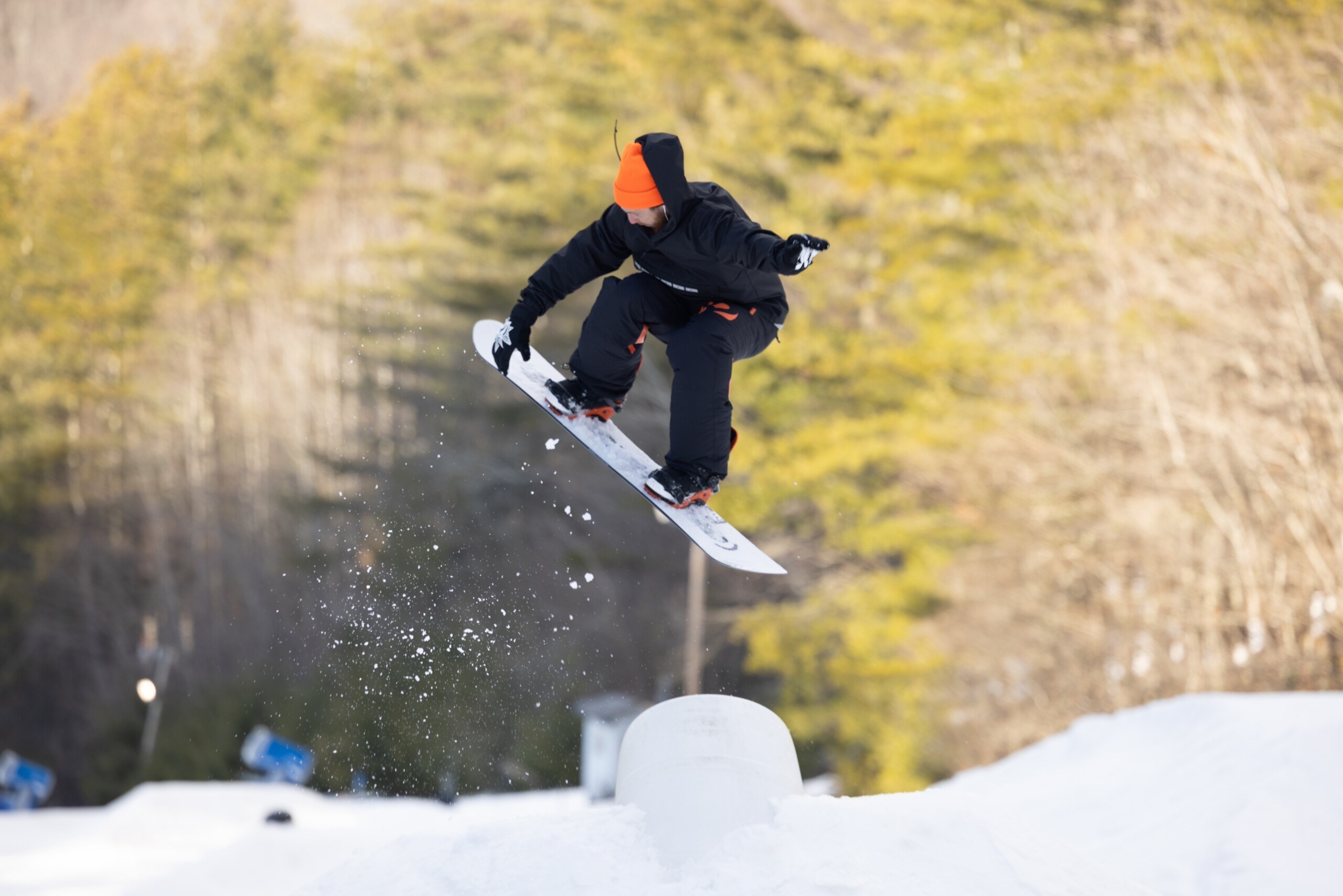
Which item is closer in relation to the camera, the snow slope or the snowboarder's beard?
the snowboarder's beard

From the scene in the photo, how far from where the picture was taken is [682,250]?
14.4 ft

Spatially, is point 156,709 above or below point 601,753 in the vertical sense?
below

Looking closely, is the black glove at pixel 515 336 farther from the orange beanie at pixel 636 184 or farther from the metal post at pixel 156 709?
the metal post at pixel 156 709

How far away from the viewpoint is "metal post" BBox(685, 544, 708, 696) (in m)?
16.3

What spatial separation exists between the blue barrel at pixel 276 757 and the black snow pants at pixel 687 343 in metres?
10.9

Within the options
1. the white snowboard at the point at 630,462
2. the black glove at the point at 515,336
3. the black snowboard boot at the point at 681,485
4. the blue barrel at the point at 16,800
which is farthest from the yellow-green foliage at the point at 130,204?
the black snowboard boot at the point at 681,485

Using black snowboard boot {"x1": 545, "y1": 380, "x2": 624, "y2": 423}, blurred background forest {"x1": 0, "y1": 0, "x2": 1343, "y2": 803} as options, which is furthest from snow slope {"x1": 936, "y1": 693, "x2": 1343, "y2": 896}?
blurred background forest {"x1": 0, "y1": 0, "x2": 1343, "y2": 803}

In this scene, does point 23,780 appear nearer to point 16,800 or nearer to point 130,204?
point 16,800

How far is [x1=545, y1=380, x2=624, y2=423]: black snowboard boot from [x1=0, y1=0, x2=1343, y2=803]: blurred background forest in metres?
7.37

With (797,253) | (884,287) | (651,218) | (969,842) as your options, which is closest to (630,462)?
(651,218)

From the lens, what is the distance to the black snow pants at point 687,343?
183 inches

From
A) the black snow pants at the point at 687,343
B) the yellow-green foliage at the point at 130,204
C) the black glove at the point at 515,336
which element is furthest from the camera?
the yellow-green foliage at the point at 130,204

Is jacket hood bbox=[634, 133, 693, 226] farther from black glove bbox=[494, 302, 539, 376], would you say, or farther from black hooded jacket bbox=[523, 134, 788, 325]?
black glove bbox=[494, 302, 539, 376]

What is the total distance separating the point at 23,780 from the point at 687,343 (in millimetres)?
18125
